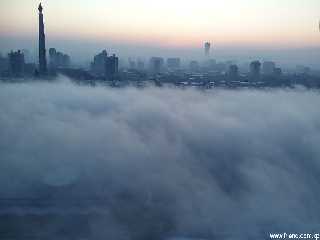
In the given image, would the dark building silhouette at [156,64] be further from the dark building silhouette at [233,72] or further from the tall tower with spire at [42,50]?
the tall tower with spire at [42,50]

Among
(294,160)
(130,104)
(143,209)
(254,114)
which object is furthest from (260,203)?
(130,104)

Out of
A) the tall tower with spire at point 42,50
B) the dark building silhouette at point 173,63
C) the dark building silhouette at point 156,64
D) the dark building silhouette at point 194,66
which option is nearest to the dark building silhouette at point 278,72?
the dark building silhouette at point 194,66

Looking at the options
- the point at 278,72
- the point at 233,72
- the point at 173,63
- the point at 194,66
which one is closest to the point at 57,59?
the point at 173,63

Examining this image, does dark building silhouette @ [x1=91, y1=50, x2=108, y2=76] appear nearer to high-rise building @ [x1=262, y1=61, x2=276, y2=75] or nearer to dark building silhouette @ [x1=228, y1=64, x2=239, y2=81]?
dark building silhouette @ [x1=228, y1=64, x2=239, y2=81]

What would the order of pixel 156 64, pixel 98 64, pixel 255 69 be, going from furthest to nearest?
pixel 156 64, pixel 98 64, pixel 255 69

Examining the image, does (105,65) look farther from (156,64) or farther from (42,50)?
(42,50)

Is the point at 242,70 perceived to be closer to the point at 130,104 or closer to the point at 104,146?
the point at 130,104
